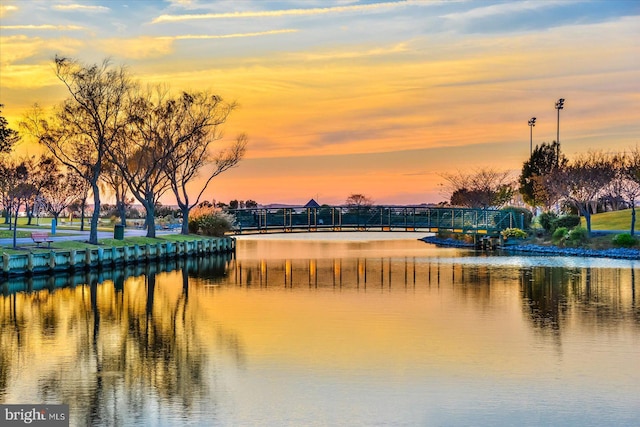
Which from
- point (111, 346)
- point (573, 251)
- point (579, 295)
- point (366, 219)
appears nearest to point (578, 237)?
point (573, 251)

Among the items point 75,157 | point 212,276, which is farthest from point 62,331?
point 75,157

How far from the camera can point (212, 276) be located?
2408 inches

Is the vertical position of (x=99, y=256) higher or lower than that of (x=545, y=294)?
higher

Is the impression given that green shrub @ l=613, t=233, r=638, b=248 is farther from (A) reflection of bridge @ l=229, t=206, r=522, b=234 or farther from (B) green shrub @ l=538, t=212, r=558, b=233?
(A) reflection of bridge @ l=229, t=206, r=522, b=234

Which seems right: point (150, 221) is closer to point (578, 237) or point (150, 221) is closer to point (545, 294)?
point (578, 237)

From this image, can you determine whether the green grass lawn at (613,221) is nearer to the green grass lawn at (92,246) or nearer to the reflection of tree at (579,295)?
the reflection of tree at (579,295)

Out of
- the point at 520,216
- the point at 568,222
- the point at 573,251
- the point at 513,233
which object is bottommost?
the point at 573,251

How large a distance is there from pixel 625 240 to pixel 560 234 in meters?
9.73

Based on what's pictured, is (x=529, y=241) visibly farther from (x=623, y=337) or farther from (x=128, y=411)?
(x=128, y=411)

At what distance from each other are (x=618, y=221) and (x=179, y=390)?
286ft

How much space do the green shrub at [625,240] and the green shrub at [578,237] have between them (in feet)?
13.7

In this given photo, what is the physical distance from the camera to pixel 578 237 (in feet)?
282

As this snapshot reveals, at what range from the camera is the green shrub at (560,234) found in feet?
291

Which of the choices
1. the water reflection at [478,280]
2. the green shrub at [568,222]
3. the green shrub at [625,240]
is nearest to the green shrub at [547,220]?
the green shrub at [568,222]
